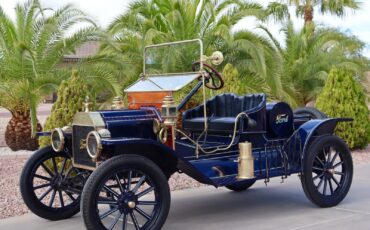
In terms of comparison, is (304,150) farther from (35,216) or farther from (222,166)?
(35,216)

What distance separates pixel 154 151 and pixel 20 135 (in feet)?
24.9

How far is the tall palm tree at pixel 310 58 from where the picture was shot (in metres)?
15.6

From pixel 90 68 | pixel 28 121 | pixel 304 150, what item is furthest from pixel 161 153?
pixel 28 121

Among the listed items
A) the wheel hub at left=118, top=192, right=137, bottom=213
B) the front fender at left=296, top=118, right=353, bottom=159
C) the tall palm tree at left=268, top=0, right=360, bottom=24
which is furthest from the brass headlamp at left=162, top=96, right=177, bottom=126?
the tall palm tree at left=268, top=0, right=360, bottom=24

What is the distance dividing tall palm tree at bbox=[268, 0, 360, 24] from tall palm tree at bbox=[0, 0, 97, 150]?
1169 cm

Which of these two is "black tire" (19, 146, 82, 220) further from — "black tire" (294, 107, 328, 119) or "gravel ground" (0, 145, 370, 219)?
"black tire" (294, 107, 328, 119)

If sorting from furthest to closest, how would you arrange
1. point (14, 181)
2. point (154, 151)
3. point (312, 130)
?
point (14, 181) → point (312, 130) → point (154, 151)

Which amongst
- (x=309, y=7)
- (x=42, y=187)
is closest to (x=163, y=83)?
(x=42, y=187)

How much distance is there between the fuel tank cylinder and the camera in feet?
19.0

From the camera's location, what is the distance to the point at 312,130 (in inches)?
228

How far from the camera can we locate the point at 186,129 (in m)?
5.88

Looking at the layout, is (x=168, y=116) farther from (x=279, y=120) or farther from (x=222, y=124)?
(x=279, y=120)

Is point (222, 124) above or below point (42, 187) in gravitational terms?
above

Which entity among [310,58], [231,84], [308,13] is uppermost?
[308,13]
